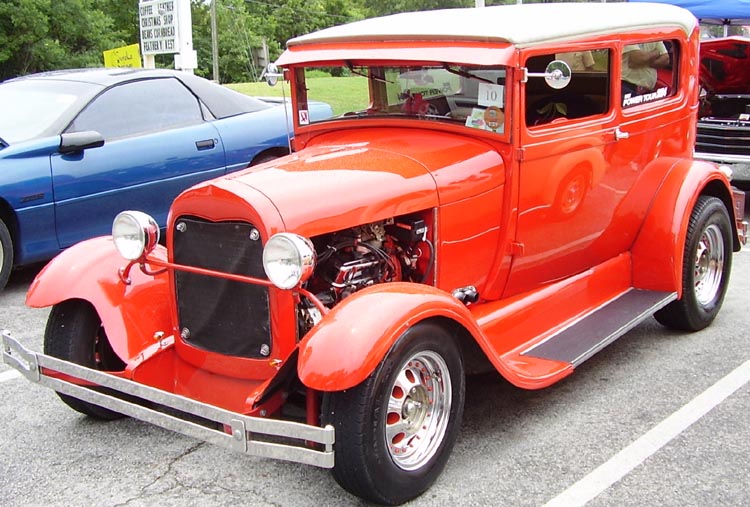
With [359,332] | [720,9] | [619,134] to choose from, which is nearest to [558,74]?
[619,134]

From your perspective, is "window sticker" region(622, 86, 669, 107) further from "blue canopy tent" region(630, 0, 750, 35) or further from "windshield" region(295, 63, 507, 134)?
"blue canopy tent" region(630, 0, 750, 35)

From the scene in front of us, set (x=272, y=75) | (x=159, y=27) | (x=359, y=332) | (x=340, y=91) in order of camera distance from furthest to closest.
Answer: (x=159, y=27) → (x=340, y=91) → (x=272, y=75) → (x=359, y=332)

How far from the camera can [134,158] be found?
242 inches

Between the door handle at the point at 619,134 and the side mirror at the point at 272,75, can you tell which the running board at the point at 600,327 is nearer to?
the door handle at the point at 619,134

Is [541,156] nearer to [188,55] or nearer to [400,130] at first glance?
[400,130]

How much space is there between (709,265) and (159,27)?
25.7ft

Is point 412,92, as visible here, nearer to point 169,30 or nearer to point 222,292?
point 222,292

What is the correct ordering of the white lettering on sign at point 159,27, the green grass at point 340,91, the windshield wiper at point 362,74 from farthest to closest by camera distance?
the white lettering on sign at point 159,27 < the green grass at point 340,91 < the windshield wiper at point 362,74

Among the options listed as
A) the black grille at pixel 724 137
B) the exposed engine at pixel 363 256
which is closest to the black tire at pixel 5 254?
the exposed engine at pixel 363 256

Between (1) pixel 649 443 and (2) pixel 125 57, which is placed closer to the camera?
(1) pixel 649 443

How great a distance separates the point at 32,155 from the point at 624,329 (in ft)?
14.0

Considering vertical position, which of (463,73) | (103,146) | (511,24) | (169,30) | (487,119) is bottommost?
(103,146)

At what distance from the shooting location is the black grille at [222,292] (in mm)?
3090

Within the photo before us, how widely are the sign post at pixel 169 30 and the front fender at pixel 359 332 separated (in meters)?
7.50
